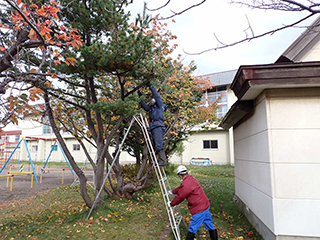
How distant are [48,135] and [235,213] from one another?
31331mm

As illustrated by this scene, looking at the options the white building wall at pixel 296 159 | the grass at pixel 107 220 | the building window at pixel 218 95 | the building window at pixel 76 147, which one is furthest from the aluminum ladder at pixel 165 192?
the building window at pixel 76 147

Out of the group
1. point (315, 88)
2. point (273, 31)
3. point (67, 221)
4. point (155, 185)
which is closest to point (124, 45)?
point (273, 31)

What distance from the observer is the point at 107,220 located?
5434 mm

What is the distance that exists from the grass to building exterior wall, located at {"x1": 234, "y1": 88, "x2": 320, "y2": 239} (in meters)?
1.11

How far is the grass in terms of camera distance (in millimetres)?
4747

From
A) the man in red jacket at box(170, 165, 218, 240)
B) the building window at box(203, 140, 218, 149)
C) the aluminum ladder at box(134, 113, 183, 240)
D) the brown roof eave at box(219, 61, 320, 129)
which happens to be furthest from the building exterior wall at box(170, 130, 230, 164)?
the brown roof eave at box(219, 61, 320, 129)

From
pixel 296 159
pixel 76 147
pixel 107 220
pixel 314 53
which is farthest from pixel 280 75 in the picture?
pixel 76 147

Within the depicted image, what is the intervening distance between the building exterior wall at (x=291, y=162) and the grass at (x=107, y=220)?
1107 millimetres

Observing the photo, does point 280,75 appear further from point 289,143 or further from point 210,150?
point 210,150

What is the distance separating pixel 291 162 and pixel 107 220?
4.41 meters

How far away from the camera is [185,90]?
A: 934 cm

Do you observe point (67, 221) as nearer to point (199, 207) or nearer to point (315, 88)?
point (199, 207)

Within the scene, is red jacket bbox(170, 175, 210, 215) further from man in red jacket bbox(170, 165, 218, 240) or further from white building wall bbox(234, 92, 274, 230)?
white building wall bbox(234, 92, 274, 230)

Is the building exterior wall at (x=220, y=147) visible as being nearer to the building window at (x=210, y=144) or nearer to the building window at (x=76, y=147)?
the building window at (x=210, y=144)
